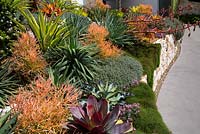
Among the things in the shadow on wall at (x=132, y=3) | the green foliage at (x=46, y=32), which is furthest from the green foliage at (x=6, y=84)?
the shadow on wall at (x=132, y=3)

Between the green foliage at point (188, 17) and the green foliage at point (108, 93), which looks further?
the green foliage at point (188, 17)

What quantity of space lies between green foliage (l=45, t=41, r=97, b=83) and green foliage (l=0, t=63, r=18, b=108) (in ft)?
3.00

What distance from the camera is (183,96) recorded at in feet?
37.9

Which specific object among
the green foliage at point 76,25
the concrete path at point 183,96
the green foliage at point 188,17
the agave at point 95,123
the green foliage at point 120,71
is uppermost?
the green foliage at point 76,25

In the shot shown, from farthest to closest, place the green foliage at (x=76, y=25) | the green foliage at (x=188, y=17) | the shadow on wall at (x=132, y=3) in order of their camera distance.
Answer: the green foliage at (x=188, y=17) → the shadow on wall at (x=132, y=3) → the green foliage at (x=76, y=25)

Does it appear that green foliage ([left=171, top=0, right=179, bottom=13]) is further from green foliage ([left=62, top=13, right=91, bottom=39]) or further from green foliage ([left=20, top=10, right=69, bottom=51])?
green foliage ([left=20, top=10, right=69, bottom=51])

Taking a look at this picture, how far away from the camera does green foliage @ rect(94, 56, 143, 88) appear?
27.9 feet

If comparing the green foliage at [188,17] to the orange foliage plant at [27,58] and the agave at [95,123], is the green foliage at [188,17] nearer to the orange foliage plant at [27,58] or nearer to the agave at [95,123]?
the orange foliage plant at [27,58]

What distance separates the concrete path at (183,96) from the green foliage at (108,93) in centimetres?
221

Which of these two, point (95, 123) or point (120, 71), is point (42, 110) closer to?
point (95, 123)

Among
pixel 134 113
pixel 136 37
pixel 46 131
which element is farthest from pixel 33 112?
pixel 136 37

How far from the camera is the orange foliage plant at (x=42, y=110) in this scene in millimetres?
5289

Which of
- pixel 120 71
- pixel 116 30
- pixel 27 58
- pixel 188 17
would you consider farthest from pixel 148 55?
pixel 188 17

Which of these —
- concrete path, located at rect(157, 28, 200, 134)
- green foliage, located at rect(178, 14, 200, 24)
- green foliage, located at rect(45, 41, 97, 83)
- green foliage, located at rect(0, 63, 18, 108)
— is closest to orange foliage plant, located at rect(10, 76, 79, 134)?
green foliage, located at rect(0, 63, 18, 108)
